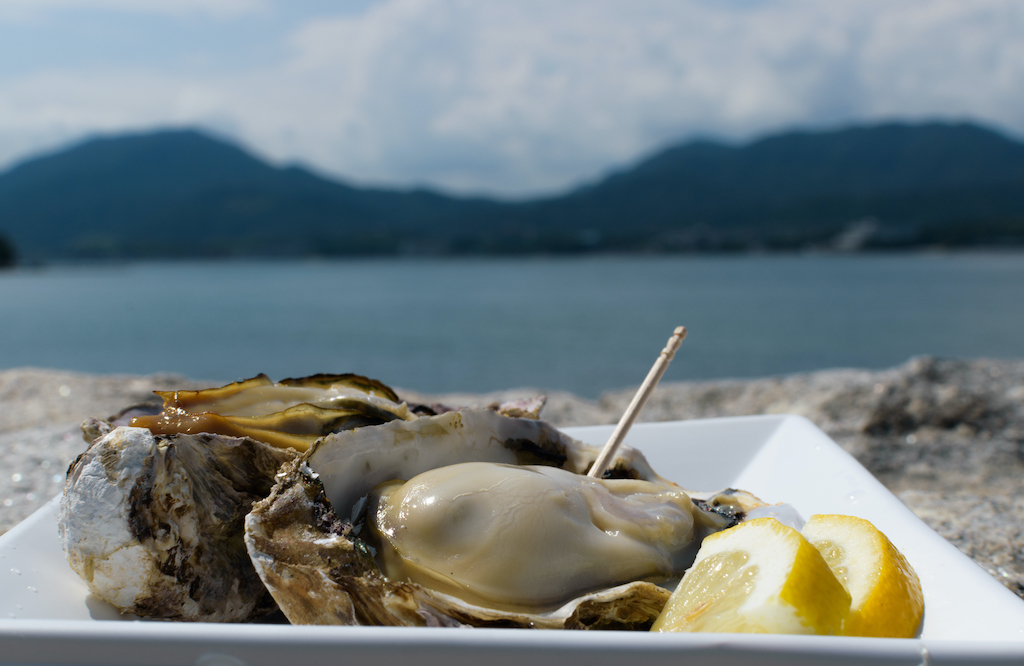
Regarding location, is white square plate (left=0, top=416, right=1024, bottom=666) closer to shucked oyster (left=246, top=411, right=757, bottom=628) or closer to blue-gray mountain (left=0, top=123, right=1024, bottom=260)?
shucked oyster (left=246, top=411, right=757, bottom=628)

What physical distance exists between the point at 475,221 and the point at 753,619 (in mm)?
91909

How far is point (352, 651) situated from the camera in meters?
1.10

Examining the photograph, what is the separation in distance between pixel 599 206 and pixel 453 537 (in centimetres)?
11387

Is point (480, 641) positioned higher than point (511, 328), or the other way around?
point (480, 641)

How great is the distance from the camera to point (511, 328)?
109ft

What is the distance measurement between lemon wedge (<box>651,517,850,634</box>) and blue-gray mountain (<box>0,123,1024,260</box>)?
2683 inches

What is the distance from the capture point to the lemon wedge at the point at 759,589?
1247mm

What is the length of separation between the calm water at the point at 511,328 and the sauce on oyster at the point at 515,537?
9.89 metres

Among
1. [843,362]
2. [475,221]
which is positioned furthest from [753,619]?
[475,221]

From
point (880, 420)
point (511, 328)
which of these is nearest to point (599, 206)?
point (511, 328)

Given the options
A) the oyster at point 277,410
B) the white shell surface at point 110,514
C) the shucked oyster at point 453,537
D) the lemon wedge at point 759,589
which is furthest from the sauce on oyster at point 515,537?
the white shell surface at point 110,514

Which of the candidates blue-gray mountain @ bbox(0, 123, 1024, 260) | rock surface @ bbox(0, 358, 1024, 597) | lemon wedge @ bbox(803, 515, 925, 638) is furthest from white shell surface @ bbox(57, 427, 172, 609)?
blue-gray mountain @ bbox(0, 123, 1024, 260)

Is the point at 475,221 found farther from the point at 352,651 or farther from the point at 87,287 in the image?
the point at 352,651

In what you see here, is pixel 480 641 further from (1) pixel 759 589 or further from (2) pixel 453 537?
(1) pixel 759 589
